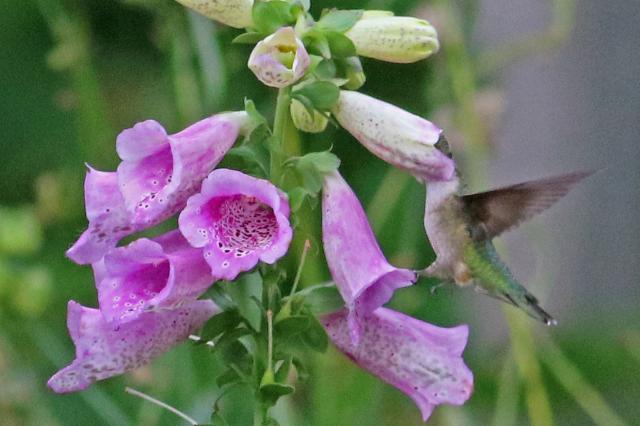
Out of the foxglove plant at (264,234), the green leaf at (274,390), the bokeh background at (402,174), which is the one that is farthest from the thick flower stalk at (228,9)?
the bokeh background at (402,174)

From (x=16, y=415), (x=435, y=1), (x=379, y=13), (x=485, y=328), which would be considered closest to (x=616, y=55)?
(x=485, y=328)

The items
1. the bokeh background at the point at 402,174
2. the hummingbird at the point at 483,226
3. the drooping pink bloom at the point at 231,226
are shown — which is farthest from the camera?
the bokeh background at the point at 402,174

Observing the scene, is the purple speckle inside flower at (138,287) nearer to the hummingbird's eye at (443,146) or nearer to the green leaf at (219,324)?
the green leaf at (219,324)

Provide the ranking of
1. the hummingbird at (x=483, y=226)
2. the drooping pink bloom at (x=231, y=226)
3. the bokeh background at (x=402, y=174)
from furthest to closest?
the bokeh background at (x=402, y=174)
the hummingbird at (x=483, y=226)
the drooping pink bloom at (x=231, y=226)

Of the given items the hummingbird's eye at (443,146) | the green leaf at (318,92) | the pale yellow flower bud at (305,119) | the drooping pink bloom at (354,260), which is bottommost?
the drooping pink bloom at (354,260)

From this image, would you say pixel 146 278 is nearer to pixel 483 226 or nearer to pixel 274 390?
pixel 274 390

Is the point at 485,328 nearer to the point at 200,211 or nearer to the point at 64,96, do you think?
the point at 64,96

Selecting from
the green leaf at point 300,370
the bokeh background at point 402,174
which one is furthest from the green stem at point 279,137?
the bokeh background at point 402,174

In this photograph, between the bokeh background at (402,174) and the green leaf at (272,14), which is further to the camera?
the bokeh background at (402,174)

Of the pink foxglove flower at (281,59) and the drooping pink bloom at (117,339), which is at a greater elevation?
the pink foxglove flower at (281,59)
